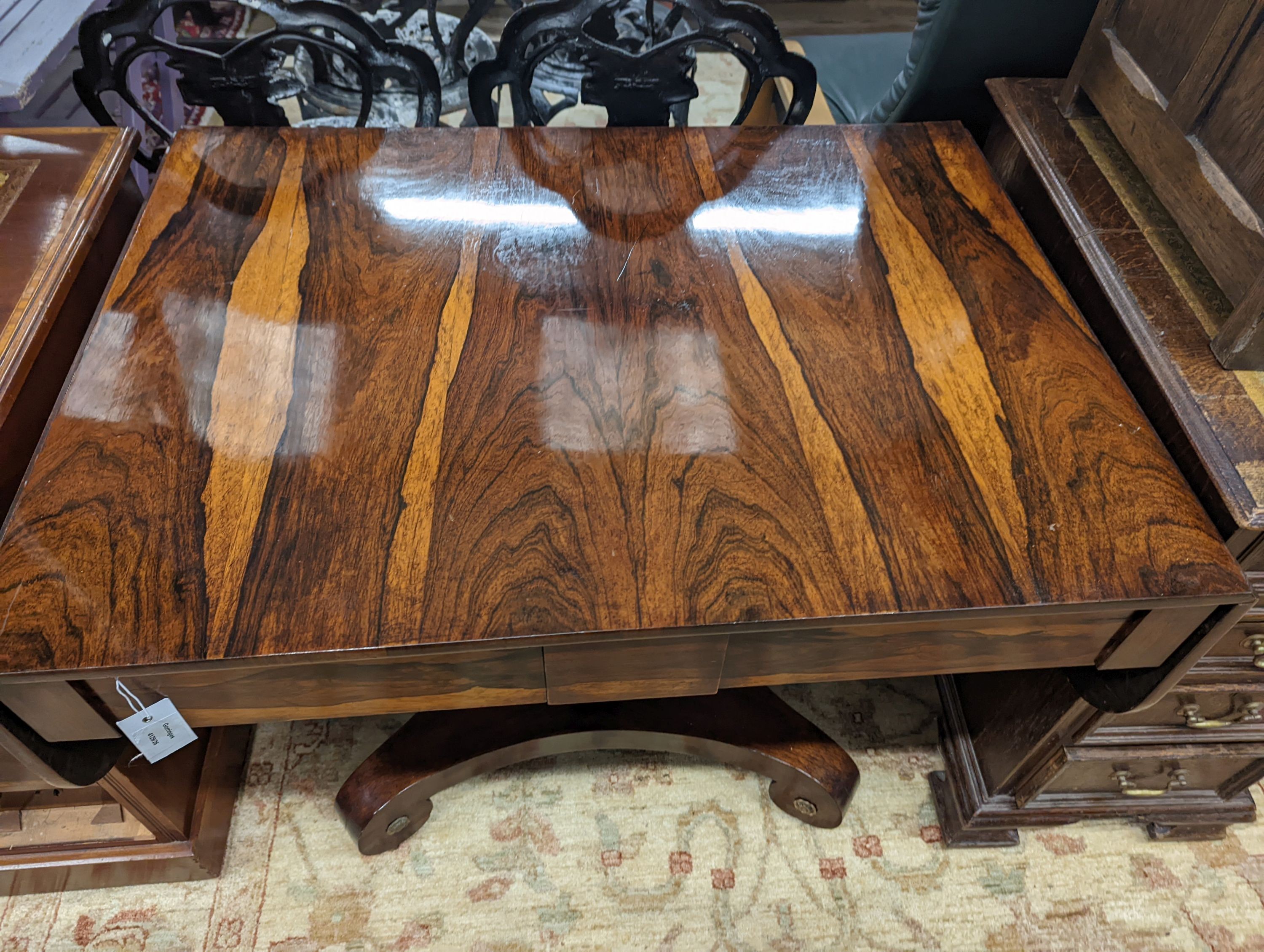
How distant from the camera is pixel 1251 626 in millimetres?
867

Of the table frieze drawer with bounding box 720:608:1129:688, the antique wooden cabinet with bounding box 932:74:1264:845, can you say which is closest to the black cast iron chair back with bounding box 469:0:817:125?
the antique wooden cabinet with bounding box 932:74:1264:845

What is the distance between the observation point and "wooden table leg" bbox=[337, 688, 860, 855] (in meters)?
1.07

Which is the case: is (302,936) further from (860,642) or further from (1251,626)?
(1251,626)

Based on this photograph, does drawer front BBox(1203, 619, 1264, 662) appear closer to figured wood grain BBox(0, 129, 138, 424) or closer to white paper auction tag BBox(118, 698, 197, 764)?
white paper auction tag BBox(118, 698, 197, 764)

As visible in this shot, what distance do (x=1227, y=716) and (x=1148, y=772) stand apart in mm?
136

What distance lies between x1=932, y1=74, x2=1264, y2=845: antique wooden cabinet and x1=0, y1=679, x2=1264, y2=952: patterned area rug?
0.06 meters

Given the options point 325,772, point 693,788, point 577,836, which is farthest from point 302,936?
point 693,788

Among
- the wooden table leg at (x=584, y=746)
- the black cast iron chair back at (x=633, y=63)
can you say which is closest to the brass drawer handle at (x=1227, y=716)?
the wooden table leg at (x=584, y=746)

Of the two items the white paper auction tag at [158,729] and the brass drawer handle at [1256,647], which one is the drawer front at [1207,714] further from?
the white paper auction tag at [158,729]

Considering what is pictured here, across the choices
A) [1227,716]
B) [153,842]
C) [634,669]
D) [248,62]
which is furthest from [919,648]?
[248,62]

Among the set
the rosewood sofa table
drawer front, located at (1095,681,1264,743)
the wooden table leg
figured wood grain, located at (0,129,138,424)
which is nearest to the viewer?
the rosewood sofa table

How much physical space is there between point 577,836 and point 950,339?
819mm

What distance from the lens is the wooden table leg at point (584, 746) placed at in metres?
1.07

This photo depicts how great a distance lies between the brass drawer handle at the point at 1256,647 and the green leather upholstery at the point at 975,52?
0.77m
